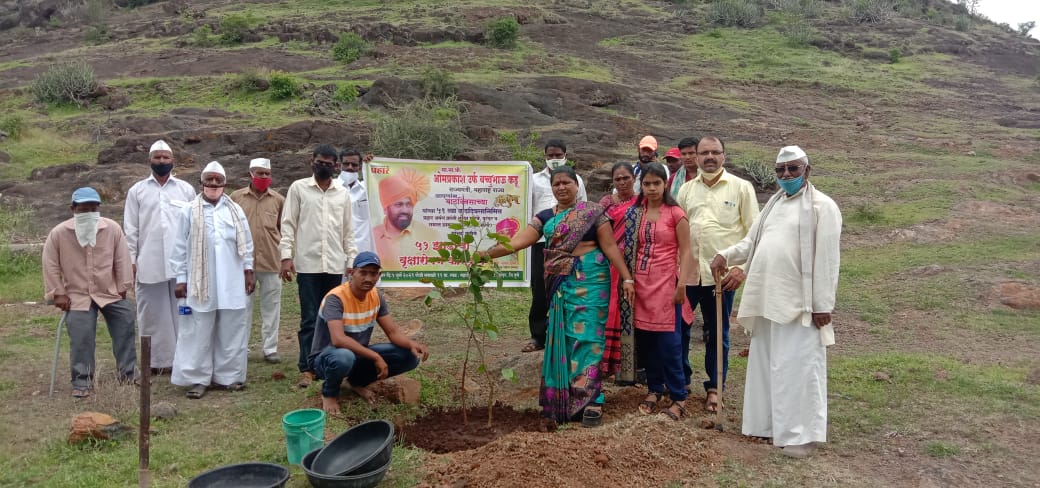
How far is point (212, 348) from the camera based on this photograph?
591 cm

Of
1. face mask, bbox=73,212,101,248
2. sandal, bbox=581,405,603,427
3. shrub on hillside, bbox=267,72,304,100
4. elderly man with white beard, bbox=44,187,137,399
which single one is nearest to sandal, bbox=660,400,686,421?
sandal, bbox=581,405,603,427

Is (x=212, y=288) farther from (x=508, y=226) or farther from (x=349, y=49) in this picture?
(x=349, y=49)

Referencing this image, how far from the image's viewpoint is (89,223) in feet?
18.8

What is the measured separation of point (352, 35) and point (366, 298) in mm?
27718

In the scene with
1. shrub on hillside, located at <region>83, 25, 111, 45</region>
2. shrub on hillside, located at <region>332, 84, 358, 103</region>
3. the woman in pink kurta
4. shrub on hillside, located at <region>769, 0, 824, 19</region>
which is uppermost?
shrub on hillside, located at <region>769, 0, 824, 19</region>

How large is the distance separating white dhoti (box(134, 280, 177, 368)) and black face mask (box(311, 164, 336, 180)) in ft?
5.32

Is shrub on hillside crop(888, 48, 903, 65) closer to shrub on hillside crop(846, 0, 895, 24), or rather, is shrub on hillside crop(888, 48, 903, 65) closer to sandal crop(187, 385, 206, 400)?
shrub on hillside crop(846, 0, 895, 24)

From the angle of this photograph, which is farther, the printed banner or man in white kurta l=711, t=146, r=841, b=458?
the printed banner

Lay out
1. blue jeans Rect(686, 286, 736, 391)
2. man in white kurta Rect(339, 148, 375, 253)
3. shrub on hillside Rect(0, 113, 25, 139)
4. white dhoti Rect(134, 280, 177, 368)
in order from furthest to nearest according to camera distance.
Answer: shrub on hillside Rect(0, 113, 25, 139), man in white kurta Rect(339, 148, 375, 253), white dhoti Rect(134, 280, 177, 368), blue jeans Rect(686, 286, 736, 391)

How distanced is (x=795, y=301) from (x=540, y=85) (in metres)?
19.8

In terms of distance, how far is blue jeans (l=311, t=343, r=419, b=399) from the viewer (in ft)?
16.1

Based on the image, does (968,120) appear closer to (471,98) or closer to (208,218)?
(471,98)

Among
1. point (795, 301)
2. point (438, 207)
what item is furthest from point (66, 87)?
point (795, 301)

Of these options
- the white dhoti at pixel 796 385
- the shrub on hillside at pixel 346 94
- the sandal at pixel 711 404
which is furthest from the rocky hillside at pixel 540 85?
the white dhoti at pixel 796 385
